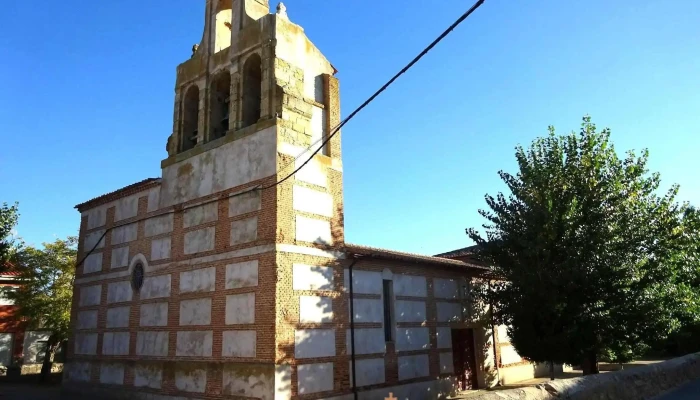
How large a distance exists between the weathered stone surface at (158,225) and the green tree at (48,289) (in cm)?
1075

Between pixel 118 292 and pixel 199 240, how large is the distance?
4.93 meters

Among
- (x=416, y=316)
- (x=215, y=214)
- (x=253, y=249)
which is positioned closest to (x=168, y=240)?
(x=215, y=214)

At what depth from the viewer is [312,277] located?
14375 mm

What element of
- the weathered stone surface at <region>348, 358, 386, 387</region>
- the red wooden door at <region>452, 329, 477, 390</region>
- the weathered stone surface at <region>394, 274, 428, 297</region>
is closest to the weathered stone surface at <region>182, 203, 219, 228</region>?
the weathered stone surface at <region>348, 358, 386, 387</region>

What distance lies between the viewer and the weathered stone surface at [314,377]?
524 inches

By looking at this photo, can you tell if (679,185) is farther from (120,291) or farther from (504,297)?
(120,291)

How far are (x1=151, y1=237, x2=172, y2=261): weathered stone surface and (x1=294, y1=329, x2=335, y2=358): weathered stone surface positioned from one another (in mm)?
5950

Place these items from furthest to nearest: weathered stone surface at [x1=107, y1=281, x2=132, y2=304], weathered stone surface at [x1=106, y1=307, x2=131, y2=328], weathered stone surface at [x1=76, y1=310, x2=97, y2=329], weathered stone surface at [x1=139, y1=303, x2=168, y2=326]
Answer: weathered stone surface at [x1=76, y1=310, x2=97, y2=329]
weathered stone surface at [x1=107, y1=281, x2=132, y2=304]
weathered stone surface at [x1=106, y1=307, x2=131, y2=328]
weathered stone surface at [x1=139, y1=303, x2=168, y2=326]

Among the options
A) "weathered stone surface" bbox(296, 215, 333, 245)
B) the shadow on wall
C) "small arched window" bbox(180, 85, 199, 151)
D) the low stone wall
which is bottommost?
the low stone wall

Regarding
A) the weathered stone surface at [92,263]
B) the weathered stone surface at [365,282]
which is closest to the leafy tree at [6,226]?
the weathered stone surface at [92,263]

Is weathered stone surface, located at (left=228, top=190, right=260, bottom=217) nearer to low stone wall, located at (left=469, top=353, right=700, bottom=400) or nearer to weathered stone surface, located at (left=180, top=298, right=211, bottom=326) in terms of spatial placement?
weathered stone surface, located at (left=180, top=298, right=211, bottom=326)

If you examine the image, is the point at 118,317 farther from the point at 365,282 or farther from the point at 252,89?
the point at 252,89

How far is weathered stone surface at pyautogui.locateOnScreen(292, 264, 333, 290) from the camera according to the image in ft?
45.9

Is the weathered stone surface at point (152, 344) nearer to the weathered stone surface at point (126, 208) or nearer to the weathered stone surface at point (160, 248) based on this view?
the weathered stone surface at point (160, 248)
